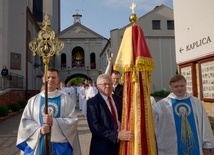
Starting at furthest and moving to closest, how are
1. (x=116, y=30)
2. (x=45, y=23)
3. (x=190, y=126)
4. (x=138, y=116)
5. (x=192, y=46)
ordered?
1. (x=116, y=30)
2. (x=192, y=46)
3. (x=45, y=23)
4. (x=190, y=126)
5. (x=138, y=116)

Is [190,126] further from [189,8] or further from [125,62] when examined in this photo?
[189,8]

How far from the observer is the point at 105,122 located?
354cm

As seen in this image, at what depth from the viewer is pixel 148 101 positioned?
3445 millimetres

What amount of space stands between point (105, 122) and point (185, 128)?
1135 millimetres

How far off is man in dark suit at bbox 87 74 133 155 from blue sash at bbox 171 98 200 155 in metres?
0.82

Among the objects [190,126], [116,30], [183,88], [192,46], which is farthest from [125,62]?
A: [116,30]

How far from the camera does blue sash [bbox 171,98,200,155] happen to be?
12.2 feet

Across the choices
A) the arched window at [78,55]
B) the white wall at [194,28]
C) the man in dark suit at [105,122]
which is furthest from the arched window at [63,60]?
the man in dark suit at [105,122]

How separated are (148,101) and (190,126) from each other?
2.66 ft

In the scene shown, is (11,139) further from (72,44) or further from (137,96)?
(72,44)

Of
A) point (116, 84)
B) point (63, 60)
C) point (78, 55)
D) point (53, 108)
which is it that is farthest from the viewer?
point (78, 55)

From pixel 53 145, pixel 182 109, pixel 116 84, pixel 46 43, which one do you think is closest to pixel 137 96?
pixel 182 109

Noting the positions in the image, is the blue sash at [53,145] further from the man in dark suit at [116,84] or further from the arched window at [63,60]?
the arched window at [63,60]

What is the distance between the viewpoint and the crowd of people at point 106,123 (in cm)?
362
